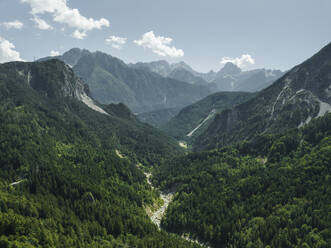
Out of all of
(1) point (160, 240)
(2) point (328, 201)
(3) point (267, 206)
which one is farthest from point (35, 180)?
(2) point (328, 201)

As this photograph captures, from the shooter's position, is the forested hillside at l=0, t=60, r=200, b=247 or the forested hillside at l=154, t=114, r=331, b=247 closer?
the forested hillside at l=0, t=60, r=200, b=247

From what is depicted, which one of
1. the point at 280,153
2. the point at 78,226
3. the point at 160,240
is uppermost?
the point at 280,153

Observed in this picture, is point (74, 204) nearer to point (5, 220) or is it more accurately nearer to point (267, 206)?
point (5, 220)

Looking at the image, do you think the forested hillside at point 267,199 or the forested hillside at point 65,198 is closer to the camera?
the forested hillside at point 65,198

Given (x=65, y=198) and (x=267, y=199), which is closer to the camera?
(x=65, y=198)

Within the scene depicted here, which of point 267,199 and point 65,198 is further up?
point 267,199

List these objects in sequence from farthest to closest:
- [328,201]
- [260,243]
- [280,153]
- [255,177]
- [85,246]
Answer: [280,153], [255,177], [328,201], [260,243], [85,246]

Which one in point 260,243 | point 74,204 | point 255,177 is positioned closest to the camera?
point 260,243

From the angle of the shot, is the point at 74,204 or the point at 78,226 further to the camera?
the point at 74,204
